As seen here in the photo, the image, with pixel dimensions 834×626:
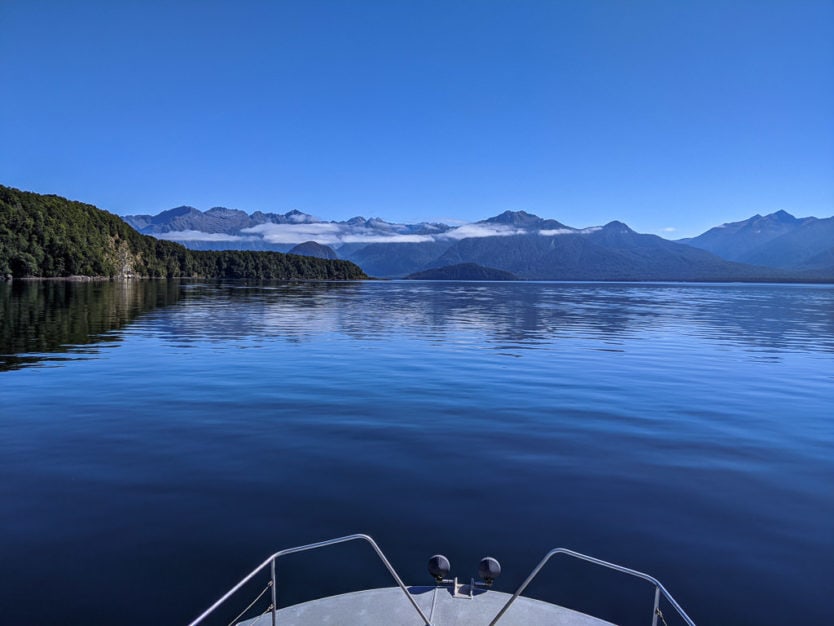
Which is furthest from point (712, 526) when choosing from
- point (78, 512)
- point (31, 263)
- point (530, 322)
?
point (31, 263)

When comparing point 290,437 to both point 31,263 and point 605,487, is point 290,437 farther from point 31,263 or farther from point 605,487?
point 31,263

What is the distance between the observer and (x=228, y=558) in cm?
962

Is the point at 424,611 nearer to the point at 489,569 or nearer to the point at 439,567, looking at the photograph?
the point at 439,567

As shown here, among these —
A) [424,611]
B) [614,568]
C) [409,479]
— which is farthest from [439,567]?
[409,479]

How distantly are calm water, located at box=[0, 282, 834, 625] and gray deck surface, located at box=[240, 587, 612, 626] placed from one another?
134 cm

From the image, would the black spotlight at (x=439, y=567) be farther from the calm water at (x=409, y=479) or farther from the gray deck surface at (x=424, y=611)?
the calm water at (x=409, y=479)

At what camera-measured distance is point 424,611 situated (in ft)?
23.8

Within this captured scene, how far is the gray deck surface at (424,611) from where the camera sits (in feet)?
23.2

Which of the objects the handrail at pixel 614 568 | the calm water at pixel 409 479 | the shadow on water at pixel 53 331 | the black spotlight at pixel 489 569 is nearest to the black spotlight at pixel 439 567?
the black spotlight at pixel 489 569

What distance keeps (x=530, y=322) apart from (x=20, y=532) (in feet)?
183

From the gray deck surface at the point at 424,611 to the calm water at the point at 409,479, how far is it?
1.34 m

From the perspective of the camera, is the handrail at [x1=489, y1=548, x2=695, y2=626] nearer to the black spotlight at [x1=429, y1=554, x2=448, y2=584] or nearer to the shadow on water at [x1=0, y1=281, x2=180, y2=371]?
the black spotlight at [x1=429, y1=554, x2=448, y2=584]

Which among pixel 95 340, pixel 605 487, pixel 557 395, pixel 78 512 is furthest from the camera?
pixel 95 340

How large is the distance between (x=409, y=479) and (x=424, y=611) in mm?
6287
